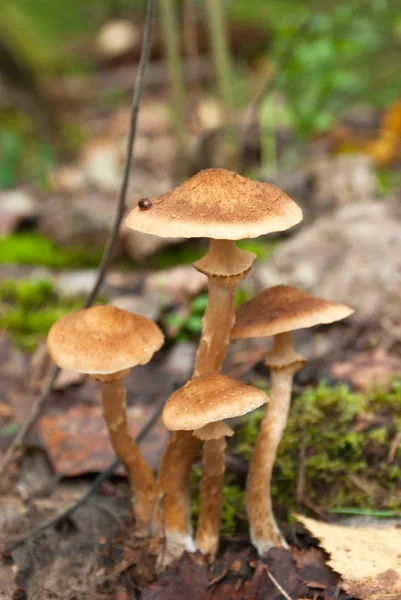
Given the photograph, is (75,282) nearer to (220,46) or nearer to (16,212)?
(16,212)

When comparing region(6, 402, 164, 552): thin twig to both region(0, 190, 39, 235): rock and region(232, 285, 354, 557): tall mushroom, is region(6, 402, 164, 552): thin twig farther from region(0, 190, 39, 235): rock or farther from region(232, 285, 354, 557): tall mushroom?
region(0, 190, 39, 235): rock

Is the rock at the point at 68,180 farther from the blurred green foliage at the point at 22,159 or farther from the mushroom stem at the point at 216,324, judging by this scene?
the mushroom stem at the point at 216,324

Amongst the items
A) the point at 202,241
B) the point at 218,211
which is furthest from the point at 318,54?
the point at 218,211

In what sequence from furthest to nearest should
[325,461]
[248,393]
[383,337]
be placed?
[383,337] < [325,461] < [248,393]

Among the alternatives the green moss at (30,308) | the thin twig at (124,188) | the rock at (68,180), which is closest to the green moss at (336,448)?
the thin twig at (124,188)

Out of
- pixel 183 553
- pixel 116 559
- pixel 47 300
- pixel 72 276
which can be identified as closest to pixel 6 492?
pixel 116 559

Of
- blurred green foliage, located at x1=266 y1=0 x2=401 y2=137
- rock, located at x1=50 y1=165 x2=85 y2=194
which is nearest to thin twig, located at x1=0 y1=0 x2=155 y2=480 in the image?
blurred green foliage, located at x1=266 y1=0 x2=401 y2=137

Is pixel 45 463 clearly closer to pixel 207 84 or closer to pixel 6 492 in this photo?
pixel 6 492
